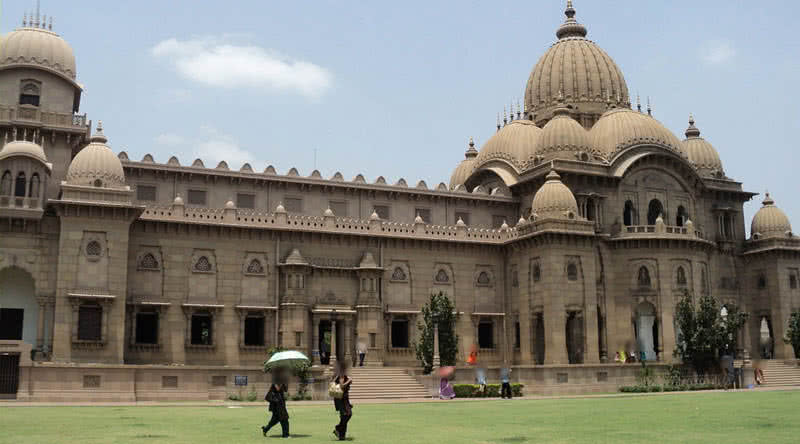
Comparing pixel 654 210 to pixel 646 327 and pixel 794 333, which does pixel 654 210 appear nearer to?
pixel 646 327

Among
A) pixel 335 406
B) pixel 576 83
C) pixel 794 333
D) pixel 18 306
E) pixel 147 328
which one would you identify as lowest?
pixel 335 406

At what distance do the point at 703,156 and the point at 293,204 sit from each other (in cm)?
2911

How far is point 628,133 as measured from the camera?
52969 millimetres

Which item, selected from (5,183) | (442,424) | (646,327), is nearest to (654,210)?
(646,327)

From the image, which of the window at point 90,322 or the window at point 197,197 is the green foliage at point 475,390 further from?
the window at point 197,197

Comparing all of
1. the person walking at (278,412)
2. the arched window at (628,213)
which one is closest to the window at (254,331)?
the arched window at (628,213)

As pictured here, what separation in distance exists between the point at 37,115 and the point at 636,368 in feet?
110

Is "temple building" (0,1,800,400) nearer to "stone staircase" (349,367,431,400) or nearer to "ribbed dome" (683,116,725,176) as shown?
"ribbed dome" (683,116,725,176)

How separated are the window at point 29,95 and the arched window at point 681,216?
38.4m

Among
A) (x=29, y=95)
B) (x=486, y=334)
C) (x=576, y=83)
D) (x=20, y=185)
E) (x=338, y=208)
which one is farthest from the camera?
(x=576, y=83)

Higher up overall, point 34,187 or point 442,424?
point 34,187

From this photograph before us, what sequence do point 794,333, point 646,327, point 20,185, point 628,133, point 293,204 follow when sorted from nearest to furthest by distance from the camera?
point 20,185 → point 646,327 → point 293,204 → point 794,333 → point 628,133

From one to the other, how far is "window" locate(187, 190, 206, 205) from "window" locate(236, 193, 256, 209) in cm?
194

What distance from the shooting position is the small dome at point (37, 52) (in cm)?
4306
